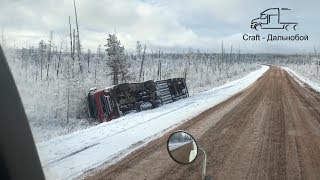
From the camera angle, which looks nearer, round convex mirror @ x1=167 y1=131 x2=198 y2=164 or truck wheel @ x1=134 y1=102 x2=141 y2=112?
round convex mirror @ x1=167 y1=131 x2=198 y2=164

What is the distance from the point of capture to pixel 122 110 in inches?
715

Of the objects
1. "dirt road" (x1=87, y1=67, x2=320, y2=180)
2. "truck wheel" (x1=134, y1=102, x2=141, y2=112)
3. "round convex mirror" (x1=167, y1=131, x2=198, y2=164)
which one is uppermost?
"round convex mirror" (x1=167, y1=131, x2=198, y2=164)

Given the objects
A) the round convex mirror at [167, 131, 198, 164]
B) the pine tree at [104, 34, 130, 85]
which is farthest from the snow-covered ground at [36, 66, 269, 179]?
the pine tree at [104, 34, 130, 85]

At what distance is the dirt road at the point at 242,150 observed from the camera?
21.6 feet

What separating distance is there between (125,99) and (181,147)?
47.1ft

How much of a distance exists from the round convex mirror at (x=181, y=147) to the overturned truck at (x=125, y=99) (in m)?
13.8

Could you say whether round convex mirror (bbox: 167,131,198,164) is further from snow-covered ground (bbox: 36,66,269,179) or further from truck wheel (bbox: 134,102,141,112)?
truck wheel (bbox: 134,102,141,112)

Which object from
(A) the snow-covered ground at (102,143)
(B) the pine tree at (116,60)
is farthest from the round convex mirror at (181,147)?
(B) the pine tree at (116,60)

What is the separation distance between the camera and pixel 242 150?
27.5ft

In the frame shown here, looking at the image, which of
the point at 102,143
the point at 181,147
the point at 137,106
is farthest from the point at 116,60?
the point at 181,147

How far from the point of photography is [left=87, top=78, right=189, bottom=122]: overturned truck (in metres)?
18.3

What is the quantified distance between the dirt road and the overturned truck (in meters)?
5.21

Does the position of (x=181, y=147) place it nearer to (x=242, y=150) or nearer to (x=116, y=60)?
(x=242, y=150)

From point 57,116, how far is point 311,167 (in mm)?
17044
